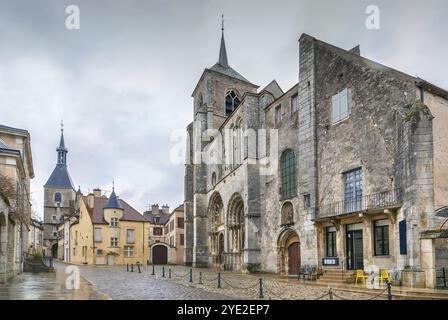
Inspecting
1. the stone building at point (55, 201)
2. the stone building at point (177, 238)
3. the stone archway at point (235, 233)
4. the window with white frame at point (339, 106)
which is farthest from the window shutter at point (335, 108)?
the stone building at point (55, 201)

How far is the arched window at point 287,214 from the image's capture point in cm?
2242

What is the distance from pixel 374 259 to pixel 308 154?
644cm

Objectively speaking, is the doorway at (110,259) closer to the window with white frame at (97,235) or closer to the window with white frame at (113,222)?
the window with white frame at (97,235)

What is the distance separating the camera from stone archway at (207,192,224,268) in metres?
33.1

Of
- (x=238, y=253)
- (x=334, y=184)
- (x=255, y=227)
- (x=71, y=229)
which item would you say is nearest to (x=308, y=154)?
(x=334, y=184)

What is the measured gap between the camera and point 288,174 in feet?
76.4

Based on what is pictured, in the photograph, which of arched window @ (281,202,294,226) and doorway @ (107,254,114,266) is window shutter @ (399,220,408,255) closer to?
arched window @ (281,202,294,226)

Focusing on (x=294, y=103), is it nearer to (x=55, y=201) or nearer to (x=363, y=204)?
(x=363, y=204)

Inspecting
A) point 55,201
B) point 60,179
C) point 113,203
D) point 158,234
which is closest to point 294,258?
point 113,203

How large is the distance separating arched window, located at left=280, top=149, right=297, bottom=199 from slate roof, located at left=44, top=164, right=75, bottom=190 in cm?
5940

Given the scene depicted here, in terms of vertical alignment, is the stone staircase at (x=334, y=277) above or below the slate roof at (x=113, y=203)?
below

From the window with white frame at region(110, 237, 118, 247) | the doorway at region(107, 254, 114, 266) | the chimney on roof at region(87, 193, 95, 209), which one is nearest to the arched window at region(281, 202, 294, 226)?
the window with white frame at region(110, 237, 118, 247)

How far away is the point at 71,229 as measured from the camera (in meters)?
48.9

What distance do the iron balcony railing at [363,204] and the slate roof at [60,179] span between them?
64115 millimetres
